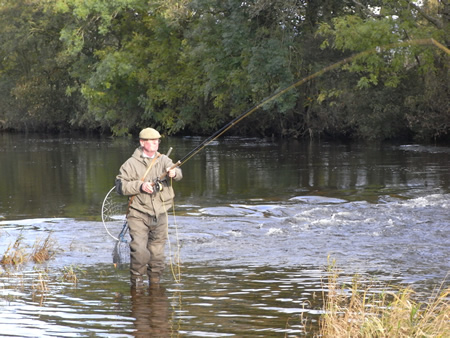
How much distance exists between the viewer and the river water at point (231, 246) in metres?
6.74

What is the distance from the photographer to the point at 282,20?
32906mm

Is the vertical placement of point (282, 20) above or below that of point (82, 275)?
above

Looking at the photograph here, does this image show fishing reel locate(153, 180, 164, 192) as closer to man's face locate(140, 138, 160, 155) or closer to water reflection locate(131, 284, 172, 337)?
man's face locate(140, 138, 160, 155)

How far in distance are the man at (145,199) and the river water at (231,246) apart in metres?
0.29

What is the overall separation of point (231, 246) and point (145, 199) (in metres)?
3.00

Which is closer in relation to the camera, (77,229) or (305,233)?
(305,233)

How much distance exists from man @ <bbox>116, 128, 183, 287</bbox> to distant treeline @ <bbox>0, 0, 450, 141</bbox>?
49.4 feet

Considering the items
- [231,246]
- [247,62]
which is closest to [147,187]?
[231,246]

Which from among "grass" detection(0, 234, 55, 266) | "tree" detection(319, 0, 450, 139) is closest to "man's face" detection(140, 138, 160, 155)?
"grass" detection(0, 234, 55, 266)

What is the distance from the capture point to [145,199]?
7.93m

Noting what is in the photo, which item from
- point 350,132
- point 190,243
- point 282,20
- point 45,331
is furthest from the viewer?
point 350,132

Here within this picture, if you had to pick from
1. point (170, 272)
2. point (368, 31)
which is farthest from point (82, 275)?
point (368, 31)

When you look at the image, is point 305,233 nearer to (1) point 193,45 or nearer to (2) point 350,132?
(2) point 350,132

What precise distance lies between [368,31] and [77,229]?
60.1 feet
